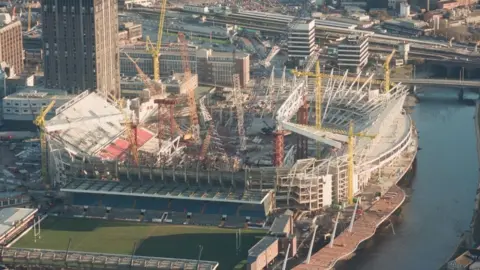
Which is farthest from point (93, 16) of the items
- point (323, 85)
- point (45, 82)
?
point (323, 85)

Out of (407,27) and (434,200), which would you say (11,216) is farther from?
(407,27)

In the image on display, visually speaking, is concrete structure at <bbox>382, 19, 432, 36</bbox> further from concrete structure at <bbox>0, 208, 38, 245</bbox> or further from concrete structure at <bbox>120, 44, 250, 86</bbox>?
concrete structure at <bbox>0, 208, 38, 245</bbox>

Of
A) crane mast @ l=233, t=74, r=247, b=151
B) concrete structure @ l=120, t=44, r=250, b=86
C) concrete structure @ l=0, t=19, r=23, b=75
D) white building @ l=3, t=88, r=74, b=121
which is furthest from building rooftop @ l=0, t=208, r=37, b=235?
concrete structure @ l=120, t=44, r=250, b=86

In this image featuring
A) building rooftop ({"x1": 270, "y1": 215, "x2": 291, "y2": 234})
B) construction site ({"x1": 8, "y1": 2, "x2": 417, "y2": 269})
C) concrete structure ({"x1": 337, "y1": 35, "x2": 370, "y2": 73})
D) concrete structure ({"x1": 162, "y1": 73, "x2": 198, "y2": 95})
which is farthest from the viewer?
concrete structure ({"x1": 337, "y1": 35, "x2": 370, "y2": 73})

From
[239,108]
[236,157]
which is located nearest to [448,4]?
[239,108]

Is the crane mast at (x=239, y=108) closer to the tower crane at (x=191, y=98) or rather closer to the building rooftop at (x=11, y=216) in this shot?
the tower crane at (x=191, y=98)

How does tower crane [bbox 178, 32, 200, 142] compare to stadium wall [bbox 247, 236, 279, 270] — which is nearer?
stadium wall [bbox 247, 236, 279, 270]
